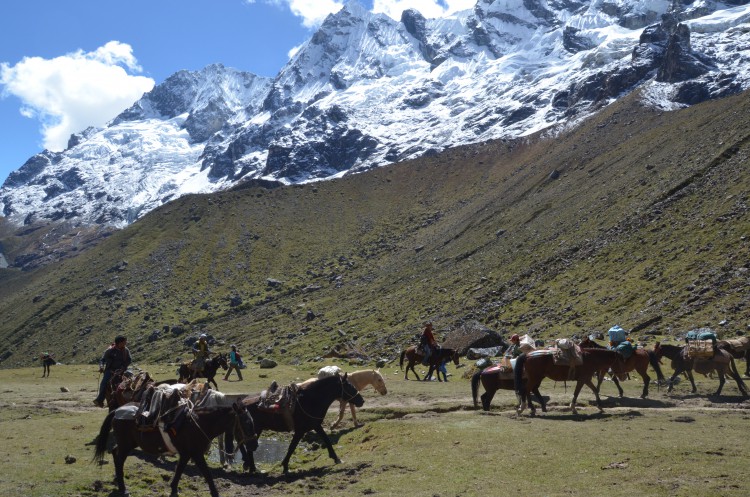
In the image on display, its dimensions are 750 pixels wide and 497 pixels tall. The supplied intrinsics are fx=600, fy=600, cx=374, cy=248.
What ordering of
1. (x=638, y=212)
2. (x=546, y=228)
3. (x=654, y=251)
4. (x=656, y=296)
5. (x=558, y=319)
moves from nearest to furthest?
1. (x=656, y=296)
2. (x=558, y=319)
3. (x=654, y=251)
4. (x=638, y=212)
5. (x=546, y=228)

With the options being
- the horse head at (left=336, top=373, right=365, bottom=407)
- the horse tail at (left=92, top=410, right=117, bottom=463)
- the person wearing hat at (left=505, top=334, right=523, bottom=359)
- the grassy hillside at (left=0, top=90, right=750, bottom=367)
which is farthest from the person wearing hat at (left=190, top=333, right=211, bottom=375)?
the grassy hillside at (left=0, top=90, right=750, bottom=367)

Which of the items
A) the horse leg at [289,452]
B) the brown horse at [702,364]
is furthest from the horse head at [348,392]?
the brown horse at [702,364]

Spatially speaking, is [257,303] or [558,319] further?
[257,303]

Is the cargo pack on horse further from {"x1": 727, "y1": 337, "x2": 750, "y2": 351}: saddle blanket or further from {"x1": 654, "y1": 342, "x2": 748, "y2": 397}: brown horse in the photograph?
{"x1": 727, "y1": 337, "x2": 750, "y2": 351}: saddle blanket

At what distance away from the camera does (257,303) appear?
130 metres

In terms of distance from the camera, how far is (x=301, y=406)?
19.6m

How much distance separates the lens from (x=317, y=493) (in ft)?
52.5

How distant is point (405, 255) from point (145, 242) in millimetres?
81122

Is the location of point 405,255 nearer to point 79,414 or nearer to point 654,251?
point 654,251

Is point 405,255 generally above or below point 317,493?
above

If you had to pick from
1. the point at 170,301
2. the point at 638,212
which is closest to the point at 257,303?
the point at 170,301

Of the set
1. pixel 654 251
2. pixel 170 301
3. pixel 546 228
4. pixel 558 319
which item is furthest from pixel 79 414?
pixel 170 301

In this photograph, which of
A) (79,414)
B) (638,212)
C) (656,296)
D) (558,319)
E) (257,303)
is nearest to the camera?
(79,414)

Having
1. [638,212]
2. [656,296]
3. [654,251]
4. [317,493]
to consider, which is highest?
[638,212]
